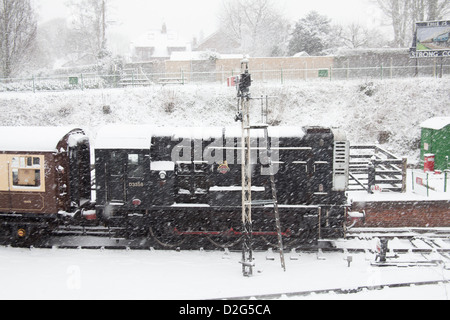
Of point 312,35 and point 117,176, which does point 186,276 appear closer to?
point 117,176

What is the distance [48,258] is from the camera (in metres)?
12.0

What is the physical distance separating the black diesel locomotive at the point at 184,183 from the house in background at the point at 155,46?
164ft

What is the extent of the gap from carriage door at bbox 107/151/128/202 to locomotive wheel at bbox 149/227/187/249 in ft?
4.76

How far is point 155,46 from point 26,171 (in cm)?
5197

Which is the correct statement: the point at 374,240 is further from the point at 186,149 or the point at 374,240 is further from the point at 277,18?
the point at 277,18

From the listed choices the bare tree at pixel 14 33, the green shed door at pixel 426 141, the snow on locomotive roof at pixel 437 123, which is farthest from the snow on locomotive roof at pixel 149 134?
the bare tree at pixel 14 33

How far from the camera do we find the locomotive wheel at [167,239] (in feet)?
41.4

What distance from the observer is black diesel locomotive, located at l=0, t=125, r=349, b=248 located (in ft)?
40.8

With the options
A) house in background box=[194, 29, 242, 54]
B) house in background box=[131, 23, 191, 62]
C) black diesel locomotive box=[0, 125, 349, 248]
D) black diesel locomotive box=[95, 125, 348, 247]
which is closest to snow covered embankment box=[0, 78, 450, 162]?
black diesel locomotive box=[0, 125, 349, 248]

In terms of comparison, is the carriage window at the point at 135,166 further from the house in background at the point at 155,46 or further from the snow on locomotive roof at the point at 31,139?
the house in background at the point at 155,46
